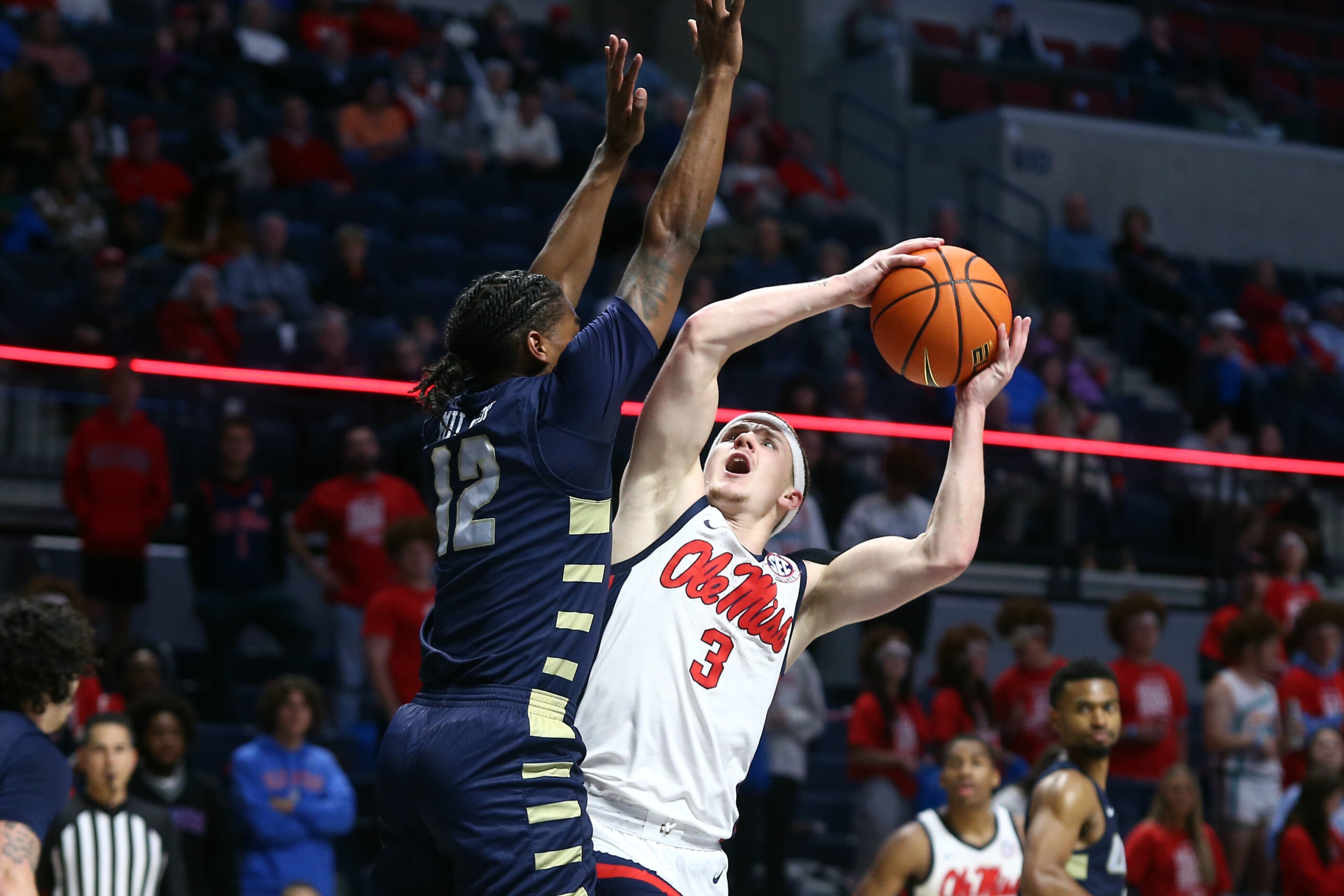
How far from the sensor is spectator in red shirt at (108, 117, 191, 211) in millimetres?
10977

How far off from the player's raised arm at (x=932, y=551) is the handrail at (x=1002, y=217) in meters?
12.0

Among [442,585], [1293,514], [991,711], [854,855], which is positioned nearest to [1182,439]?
[1293,514]

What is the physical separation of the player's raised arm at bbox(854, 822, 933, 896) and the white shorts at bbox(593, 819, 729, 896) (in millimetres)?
3292

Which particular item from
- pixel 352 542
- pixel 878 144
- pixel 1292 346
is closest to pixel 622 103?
pixel 352 542

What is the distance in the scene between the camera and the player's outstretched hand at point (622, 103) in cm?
381

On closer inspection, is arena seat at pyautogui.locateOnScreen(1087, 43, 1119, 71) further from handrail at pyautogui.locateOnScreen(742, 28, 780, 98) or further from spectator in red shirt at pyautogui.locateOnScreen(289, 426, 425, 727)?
spectator in red shirt at pyautogui.locateOnScreen(289, 426, 425, 727)

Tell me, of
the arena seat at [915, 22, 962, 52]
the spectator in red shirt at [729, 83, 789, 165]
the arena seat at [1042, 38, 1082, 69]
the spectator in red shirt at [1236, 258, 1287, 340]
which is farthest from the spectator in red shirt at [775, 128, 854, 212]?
the arena seat at [1042, 38, 1082, 69]

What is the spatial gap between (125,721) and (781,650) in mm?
3531

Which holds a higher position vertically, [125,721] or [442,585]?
[442,585]

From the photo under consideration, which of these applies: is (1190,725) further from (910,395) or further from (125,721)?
(125,721)

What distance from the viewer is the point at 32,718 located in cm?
429

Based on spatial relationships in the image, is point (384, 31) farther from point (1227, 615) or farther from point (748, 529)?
point (748, 529)

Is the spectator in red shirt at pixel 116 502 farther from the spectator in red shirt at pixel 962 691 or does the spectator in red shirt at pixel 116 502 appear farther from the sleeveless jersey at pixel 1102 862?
the sleeveless jersey at pixel 1102 862

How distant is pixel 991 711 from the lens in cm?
911
